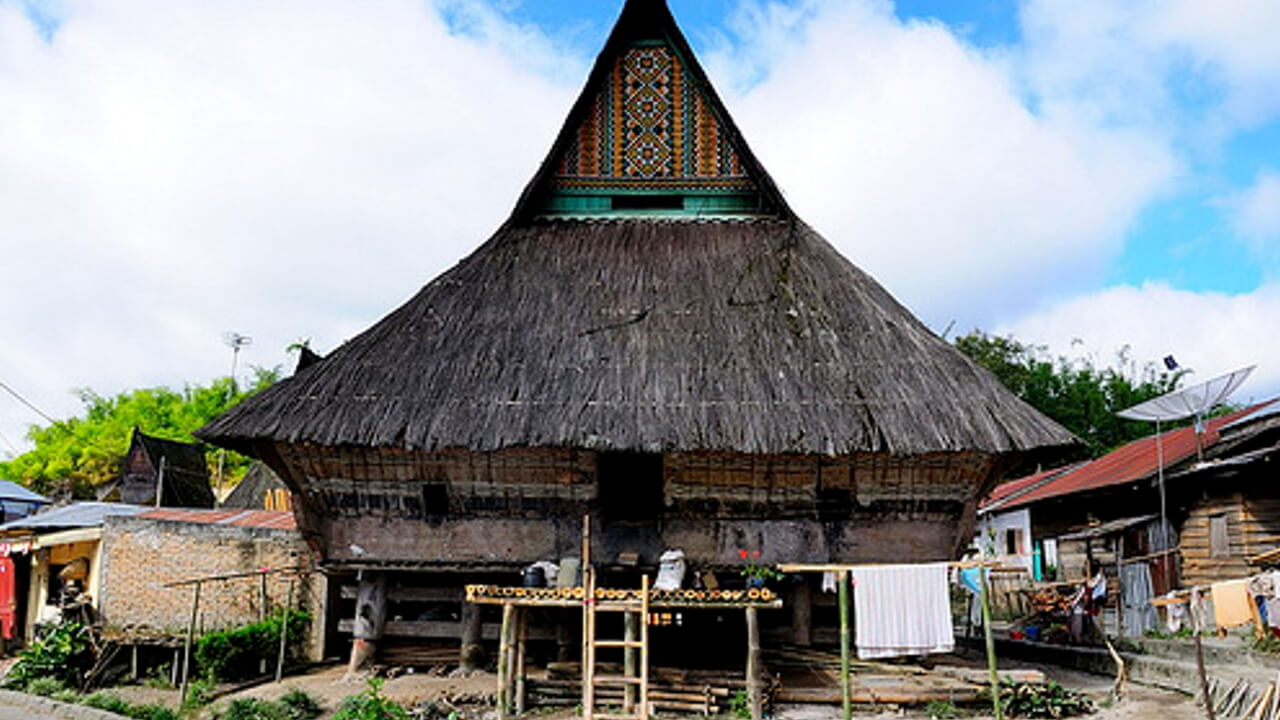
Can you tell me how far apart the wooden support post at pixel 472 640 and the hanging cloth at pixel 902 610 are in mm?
5470

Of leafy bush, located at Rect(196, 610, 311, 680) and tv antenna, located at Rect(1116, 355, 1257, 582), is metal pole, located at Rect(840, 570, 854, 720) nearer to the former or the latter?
tv antenna, located at Rect(1116, 355, 1257, 582)

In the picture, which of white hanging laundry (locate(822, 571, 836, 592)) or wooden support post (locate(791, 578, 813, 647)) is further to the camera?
wooden support post (locate(791, 578, 813, 647))

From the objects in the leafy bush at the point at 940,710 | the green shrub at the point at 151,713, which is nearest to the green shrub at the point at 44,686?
the green shrub at the point at 151,713

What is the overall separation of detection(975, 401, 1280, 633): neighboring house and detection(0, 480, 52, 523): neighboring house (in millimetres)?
31216

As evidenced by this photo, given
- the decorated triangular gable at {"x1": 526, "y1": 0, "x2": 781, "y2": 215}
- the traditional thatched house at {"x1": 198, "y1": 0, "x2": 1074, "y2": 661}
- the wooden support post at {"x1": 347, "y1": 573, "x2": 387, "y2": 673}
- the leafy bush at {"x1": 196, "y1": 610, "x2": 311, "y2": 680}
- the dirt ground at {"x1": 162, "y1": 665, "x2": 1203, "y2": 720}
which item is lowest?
the dirt ground at {"x1": 162, "y1": 665, "x2": 1203, "y2": 720}

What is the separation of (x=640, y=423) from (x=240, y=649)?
293 inches

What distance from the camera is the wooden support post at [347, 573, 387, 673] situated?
13.4m

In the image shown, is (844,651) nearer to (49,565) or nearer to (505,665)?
(505,665)

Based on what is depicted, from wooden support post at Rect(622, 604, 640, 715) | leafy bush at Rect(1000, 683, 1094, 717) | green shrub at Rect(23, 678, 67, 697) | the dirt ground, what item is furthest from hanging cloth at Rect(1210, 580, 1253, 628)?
green shrub at Rect(23, 678, 67, 697)

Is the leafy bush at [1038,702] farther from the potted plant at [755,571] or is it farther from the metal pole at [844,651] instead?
the potted plant at [755,571]

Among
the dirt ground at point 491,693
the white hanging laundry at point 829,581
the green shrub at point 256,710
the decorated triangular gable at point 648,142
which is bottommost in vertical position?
the green shrub at point 256,710

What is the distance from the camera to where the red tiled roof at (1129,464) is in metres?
19.4

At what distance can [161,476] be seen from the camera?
3412 cm

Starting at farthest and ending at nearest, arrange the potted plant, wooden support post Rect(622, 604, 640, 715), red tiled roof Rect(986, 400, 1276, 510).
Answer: red tiled roof Rect(986, 400, 1276, 510)
the potted plant
wooden support post Rect(622, 604, 640, 715)
